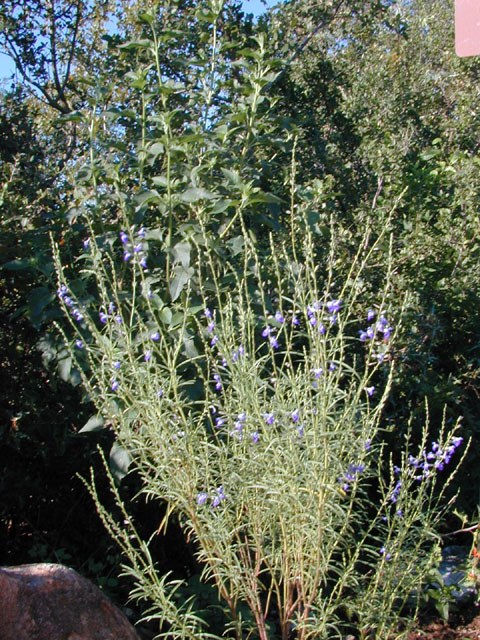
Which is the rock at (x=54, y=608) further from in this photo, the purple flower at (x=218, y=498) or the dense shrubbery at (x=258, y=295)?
the purple flower at (x=218, y=498)

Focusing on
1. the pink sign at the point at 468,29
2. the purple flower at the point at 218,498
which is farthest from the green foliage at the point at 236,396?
the pink sign at the point at 468,29

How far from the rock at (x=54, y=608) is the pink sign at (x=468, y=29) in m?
2.14

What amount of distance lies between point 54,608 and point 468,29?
2.26m

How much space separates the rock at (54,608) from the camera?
2225 millimetres

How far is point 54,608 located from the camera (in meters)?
2.30

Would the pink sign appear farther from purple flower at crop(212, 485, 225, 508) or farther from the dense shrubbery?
purple flower at crop(212, 485, 225, 508)

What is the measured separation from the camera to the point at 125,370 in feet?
7.81

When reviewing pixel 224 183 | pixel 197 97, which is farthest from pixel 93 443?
pixel 197 97

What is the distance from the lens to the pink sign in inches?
78.5

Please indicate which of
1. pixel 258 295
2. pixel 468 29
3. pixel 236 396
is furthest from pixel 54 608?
pixel 468 29

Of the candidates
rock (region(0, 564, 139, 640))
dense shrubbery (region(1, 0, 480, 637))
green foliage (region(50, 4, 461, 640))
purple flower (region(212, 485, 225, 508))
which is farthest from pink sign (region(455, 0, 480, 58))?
rock (region(0, 564, 139, 640))

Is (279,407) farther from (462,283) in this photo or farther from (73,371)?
(462,283)

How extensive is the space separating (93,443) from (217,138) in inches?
61.6

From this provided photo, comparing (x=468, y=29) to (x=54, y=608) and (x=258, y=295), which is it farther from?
(x=54, y=608)
